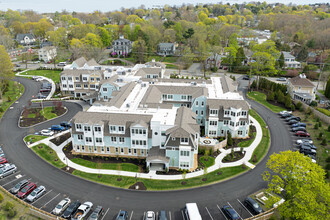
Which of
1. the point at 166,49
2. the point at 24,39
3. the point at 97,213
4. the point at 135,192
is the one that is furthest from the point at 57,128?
the point at 24,39

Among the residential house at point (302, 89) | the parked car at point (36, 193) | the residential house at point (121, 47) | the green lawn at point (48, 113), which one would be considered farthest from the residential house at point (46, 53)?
the residential house at point (302, 89)

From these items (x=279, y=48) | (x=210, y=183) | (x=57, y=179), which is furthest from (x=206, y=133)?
(x=279, y=48)

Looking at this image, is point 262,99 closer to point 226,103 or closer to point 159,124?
point 226,103

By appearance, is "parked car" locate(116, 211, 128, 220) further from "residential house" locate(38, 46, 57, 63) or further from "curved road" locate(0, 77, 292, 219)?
"residential house" locate(38, 46, 57, 63)

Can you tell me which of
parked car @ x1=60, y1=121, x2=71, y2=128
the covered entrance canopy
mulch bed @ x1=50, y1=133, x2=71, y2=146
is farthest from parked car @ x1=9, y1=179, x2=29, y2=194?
the covered entrance canopy

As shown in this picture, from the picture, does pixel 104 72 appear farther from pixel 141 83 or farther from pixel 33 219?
pixel 33 219

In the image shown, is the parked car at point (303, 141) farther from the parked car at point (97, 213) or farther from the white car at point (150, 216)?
the parked car at point (97, 213)
